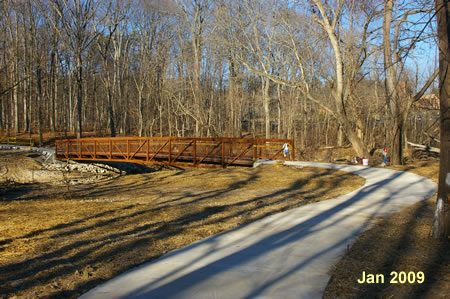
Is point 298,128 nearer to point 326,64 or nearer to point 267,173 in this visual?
point 326,64

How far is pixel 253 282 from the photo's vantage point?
4570 millimetres

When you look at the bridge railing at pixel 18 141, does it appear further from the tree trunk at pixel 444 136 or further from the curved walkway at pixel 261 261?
the tree trunk at pixel 444 136

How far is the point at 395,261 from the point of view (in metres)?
5.17

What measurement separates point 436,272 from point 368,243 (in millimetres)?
1471

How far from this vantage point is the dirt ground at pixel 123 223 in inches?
195

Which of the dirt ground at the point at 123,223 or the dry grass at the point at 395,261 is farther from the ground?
the dry grass at the point at 395,261

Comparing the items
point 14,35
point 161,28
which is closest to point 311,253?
point 161,28

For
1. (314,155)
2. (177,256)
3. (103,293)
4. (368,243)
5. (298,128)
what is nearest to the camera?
(103,293)

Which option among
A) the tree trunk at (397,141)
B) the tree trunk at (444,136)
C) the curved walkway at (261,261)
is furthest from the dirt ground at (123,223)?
the tree trunk at (397,141)

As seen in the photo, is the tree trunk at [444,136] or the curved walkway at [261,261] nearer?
the curved walkway at [261,261]

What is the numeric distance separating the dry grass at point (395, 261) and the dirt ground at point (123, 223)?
2.60 metres

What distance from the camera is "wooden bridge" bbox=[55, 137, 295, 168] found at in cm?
1886

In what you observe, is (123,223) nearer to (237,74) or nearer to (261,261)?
(261,261)

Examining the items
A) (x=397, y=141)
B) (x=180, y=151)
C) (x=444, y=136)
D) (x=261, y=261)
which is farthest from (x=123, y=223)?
(x=397, y=141)
